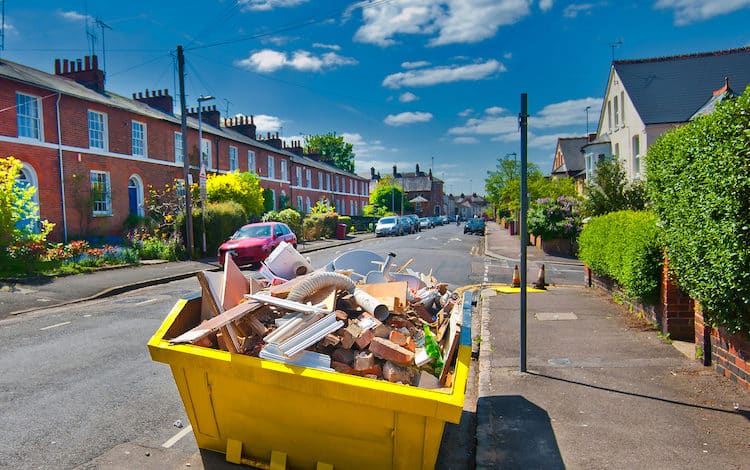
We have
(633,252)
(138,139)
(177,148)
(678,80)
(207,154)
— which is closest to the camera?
(633,252)

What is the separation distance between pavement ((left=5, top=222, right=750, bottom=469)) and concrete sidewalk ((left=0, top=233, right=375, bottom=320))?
973 centimetres

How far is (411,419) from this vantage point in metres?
2.97

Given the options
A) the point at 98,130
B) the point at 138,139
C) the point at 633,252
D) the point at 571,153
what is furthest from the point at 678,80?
the point at 98,130

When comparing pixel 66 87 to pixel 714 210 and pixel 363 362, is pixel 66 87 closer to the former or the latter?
pixel 363 362

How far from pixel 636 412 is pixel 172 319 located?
4165mm

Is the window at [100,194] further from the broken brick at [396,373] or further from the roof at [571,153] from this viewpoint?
the roof at [571,153]

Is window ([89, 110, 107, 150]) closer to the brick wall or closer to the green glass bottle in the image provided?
the green glass bottle

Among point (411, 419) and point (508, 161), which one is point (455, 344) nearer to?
point (411, 419)

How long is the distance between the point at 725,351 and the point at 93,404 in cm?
657

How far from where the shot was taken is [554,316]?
348 inches

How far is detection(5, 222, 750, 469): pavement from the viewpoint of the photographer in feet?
12.4

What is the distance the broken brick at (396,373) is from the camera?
3.13 m

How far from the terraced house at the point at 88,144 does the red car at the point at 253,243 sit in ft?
16.1

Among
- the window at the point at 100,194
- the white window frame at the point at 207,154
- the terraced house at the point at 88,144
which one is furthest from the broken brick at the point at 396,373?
the white window frame at the point at 207,154
